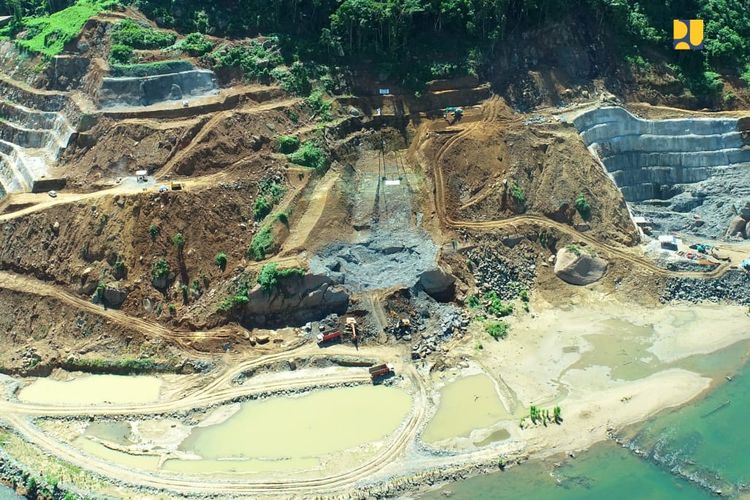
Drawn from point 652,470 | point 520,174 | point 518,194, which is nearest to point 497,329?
point 518,194

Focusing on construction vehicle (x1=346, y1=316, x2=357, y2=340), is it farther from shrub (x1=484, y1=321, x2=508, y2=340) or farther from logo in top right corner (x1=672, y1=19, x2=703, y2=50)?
logo in top right corner (x1=672, y1=19, x2=703, y2=50)

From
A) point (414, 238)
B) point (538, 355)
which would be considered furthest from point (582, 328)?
point (414, 238)

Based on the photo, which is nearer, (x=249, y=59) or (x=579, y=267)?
(x=579, y=267)

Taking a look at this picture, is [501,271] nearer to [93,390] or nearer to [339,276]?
[339,276]

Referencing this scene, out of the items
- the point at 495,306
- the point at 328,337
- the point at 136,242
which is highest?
the point at 136,242

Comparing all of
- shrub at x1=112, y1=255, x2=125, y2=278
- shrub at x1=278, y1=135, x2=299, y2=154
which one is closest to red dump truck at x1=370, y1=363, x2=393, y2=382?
shrub at x1=112, y1=255, x2=125, y2=278

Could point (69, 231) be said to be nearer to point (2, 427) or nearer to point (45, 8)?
point (2, 427)
